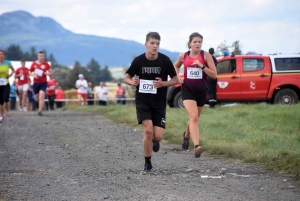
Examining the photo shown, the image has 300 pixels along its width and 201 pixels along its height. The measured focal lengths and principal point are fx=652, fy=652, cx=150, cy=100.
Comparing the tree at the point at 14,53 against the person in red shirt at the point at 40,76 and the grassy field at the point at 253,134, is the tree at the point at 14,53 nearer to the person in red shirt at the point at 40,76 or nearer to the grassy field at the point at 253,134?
the person in red shirt at the point at 40,76

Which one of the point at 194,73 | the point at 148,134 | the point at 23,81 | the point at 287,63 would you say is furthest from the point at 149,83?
the point at 23,81

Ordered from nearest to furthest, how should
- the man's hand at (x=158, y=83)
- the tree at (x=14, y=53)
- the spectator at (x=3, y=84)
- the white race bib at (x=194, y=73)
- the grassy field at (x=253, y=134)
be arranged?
the man's hand at (x=158, y=83), the grassy field at (x=253, y=134), the white race bib at (x=194, y=73), the spectator at (x=3, y=84), the tree at (x=14, y=53)

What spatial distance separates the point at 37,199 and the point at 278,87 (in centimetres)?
1680

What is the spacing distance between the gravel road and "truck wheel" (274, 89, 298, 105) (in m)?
10.6

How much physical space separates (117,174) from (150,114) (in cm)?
96

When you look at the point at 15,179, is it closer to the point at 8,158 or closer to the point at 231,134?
the point at 8,158

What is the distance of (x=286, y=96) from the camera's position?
2259 centimetres

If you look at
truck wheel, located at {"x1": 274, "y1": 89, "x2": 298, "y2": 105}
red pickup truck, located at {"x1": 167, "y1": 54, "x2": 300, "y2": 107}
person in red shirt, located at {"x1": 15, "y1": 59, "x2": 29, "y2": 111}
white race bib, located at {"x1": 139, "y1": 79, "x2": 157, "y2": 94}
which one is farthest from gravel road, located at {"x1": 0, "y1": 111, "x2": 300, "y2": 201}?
person in red shirt, located at {"x1": 15, "y1": 59, "x2": 29, "y2": 111}

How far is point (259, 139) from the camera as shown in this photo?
11.6 meters

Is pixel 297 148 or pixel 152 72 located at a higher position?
pixel 152 72

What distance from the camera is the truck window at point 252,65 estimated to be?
2234cm

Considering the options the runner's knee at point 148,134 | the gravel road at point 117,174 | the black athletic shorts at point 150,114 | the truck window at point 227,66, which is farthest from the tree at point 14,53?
the runner's knee at point 148,134

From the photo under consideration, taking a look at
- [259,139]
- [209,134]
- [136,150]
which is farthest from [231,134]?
[136,150]

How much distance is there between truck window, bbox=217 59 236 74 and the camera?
882 inches
